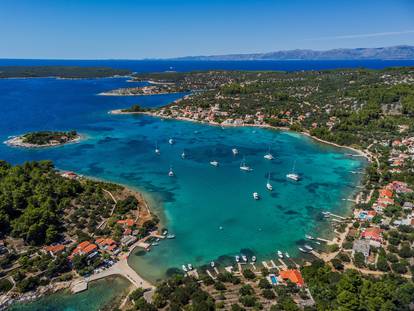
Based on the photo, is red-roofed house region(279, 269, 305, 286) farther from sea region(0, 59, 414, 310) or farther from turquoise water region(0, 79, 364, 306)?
turquoise water region(0, 79, 364, 306)

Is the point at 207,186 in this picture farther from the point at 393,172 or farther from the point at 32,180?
the point at 393,172

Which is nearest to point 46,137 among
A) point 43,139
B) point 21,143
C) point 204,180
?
point 43,139

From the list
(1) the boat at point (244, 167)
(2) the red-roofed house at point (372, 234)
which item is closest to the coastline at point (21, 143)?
(1) the boat at point (244, 167)

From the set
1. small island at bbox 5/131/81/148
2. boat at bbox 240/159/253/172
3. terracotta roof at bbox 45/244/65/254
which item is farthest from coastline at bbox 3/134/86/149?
terracotta roof at bbox 45/244/65/254

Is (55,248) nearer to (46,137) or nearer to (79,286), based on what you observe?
(79,286)

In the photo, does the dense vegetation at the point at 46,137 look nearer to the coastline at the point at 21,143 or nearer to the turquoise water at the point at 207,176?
the coastline at the point at 21,143

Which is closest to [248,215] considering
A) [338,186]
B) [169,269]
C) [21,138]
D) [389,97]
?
[169,269]
